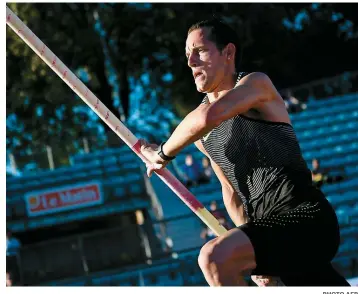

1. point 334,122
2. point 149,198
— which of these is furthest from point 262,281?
point 334,122

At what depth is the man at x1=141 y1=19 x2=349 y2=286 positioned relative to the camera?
3.83 meters

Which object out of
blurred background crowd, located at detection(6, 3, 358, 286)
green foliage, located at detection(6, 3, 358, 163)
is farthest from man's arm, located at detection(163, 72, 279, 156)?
green foliage, located at detection(6, 3, 358, 163)

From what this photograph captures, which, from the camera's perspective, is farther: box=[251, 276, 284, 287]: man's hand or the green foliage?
the green foliage

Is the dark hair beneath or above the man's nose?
above

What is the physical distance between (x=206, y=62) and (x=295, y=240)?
92cm

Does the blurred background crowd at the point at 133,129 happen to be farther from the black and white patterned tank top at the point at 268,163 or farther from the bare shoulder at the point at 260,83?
the bare shoulder at the point at 260,83

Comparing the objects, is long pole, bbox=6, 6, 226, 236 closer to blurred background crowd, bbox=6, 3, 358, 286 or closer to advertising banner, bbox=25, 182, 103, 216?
blurred background crowd, bbox=6, 3, 358, 286

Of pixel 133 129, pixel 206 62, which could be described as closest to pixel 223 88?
pixel 206 62

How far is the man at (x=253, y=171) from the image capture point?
12.6 feet

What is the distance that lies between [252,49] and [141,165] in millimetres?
7738

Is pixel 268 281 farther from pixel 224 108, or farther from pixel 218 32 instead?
pixel 218 32

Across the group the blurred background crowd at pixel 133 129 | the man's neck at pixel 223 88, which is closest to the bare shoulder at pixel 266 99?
the man's neck at pixel 223 88

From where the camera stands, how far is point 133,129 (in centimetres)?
2041
